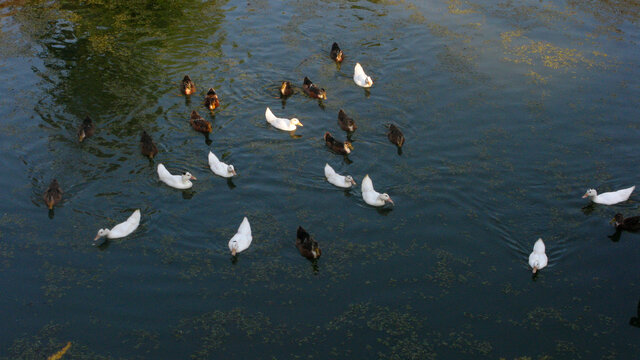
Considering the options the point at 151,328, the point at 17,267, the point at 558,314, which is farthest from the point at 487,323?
the point at 17,267

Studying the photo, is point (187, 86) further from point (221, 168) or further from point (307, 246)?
point (307, 246)

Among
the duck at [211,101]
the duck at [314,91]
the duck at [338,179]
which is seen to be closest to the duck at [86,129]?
the duck at [211,101]

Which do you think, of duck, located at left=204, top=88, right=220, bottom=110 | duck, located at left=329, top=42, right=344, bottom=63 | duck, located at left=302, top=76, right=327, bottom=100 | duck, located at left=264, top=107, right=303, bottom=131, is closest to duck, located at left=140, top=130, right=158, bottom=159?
duck, located at left=204, top=88, right=220, bottom=110

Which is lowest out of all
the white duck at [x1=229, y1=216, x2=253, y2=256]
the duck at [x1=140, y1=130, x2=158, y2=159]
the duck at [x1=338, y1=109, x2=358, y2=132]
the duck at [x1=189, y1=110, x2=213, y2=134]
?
the white duck at [x1=229, y1=216, x2=253, y2=256]

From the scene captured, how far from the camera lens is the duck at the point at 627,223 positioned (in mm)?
9934

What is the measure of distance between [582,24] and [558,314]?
35.1 ft

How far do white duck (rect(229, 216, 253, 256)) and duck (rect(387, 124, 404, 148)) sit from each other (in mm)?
3673

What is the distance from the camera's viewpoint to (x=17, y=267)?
9.30 m

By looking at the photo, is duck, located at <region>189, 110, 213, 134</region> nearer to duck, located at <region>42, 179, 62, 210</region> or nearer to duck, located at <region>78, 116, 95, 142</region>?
duck, located at <region>78, 116, 95, 142</region>

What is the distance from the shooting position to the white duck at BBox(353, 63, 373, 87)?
13.7m

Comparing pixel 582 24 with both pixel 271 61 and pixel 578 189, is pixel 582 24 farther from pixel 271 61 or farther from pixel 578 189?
pixel 271 61

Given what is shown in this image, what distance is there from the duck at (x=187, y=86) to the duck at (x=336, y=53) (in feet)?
11.7

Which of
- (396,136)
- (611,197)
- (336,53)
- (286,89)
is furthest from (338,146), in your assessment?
(611,197)

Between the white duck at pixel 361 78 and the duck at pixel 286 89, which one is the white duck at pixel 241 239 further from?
the white duck at pixel 361 78
